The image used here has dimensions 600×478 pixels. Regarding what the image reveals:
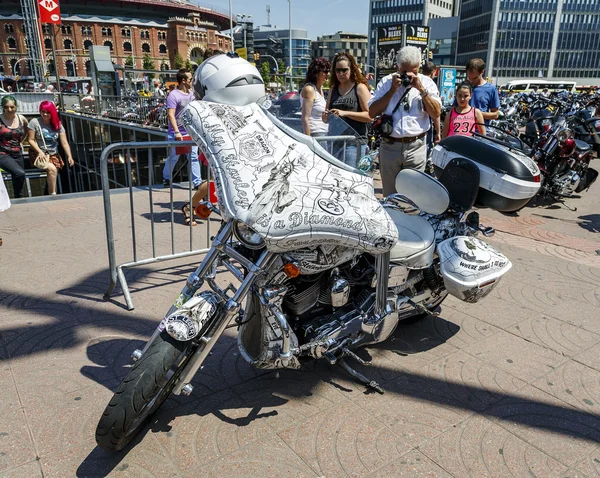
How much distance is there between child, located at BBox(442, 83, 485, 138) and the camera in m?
6.57

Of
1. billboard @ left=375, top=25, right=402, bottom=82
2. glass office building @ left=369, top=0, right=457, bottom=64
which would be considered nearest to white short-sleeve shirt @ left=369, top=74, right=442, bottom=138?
billboard @ left=375, top=25, right=402, bottom=82

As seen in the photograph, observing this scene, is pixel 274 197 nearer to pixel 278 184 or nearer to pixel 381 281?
pixel 278 184

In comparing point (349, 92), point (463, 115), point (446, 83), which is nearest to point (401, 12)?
point (446, 83)

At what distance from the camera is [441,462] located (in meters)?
2.36

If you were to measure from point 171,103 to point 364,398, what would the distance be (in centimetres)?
615

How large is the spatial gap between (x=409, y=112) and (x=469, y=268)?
7.50ft

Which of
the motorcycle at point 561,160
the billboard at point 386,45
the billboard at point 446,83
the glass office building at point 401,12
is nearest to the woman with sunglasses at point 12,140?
the motorcycle at point 561,160

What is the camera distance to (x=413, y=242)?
2898 mm

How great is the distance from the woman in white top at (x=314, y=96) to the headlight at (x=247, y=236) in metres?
1.93

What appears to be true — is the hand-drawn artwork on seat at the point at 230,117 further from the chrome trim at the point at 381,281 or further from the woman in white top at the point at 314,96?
the woman in white top at the point at 314,96

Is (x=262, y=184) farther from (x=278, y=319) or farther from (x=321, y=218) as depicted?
(x=278, y=319)

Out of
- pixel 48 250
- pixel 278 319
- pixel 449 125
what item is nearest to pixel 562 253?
pixel 449 125

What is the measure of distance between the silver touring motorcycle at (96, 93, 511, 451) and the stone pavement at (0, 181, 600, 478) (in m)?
0.31

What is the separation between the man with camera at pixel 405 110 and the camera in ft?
14.8
